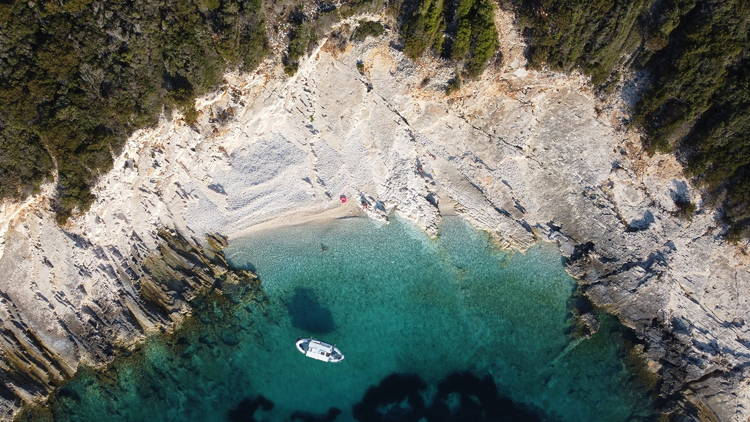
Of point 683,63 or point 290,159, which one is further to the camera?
point 290,159

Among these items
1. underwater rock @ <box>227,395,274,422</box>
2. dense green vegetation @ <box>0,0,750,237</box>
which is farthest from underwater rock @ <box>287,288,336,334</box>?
dense green vegetation @ <box>0,0,750,237</box>

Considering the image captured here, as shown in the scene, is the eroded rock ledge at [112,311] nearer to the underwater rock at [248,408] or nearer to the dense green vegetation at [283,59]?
the dense green vegetation at [283,59]

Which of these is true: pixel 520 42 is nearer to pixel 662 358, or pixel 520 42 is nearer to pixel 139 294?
pixel 662 358

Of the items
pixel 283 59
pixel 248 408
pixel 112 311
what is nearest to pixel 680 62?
pixel 283 59

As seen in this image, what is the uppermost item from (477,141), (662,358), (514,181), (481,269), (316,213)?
(477,141)

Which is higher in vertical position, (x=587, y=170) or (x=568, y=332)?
(x=587, y=170)

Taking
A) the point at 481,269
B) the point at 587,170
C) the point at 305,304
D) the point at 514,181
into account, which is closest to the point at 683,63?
the point at 587,170

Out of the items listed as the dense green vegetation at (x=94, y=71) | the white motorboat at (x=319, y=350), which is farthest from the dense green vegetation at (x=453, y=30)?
the white motorboat at (x=319, y=350)
